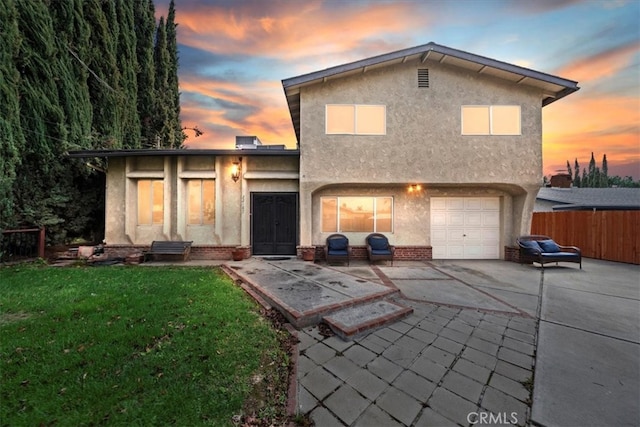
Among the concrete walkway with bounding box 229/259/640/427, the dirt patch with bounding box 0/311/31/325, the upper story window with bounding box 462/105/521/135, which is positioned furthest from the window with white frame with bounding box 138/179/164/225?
the upper story window with bounding box 462/105/521/135

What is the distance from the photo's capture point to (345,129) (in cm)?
838

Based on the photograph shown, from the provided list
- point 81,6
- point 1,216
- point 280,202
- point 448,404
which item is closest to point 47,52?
point 81,6

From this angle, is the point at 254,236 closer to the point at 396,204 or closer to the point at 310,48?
the point at 396,204

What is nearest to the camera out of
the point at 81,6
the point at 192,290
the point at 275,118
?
the point at 192,290

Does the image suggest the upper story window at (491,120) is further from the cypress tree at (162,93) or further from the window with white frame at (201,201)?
the cypress tree at (162,93)

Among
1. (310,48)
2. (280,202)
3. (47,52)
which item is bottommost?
(280,202)

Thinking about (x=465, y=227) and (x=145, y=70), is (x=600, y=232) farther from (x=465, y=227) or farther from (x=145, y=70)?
(x=145, y=70)

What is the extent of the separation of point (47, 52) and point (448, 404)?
1398cm

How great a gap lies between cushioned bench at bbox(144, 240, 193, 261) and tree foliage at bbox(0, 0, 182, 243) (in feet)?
11.8

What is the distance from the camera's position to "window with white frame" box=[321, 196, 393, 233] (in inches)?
364

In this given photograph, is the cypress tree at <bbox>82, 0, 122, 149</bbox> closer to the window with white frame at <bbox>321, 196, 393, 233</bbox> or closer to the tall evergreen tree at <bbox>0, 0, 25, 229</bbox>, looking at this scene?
the tall evergreen tree at <bbox>0, 0, 25, 229</bbox>

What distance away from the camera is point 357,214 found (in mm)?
9250

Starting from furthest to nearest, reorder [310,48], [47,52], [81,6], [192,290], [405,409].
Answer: [310,48], [81,6], [47,52], [192,290], [405,409]
